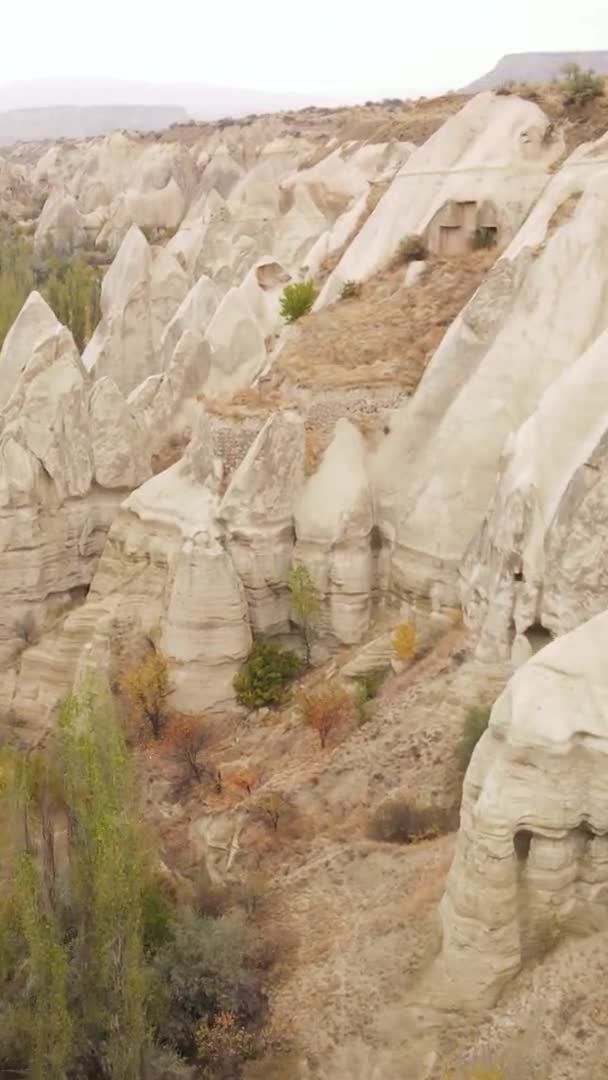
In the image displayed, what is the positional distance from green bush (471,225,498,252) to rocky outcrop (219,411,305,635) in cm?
551

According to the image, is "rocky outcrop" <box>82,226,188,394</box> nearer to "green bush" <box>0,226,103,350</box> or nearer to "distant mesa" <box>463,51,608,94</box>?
"green bush" <box>0,226,103,350</box>

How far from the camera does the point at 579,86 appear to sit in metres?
19.5

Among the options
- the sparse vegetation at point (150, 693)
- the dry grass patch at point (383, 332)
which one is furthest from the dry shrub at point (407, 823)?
the dry grass patch at point (383, 332)

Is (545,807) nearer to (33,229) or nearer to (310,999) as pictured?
(310,999)

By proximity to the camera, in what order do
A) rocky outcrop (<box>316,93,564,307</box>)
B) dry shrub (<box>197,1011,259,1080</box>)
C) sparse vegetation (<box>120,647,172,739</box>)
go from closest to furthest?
dry shrub (<box>197,1011,259,1080</box>) < sparse vegetation (<box>120,647,172,739</box>) < rocky outcrop (<box>316,93,564,307</box>)

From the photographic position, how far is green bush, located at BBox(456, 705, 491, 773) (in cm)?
1080

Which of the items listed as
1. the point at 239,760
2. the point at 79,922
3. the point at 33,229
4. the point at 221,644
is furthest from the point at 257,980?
the point at 33,229

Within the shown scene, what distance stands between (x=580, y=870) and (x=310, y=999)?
8.55 ft

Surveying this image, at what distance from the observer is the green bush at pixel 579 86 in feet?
63.8

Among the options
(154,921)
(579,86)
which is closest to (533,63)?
(579,86)

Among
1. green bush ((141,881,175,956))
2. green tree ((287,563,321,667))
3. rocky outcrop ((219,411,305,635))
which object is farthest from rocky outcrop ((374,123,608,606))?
green bush ((141,881,175,956))

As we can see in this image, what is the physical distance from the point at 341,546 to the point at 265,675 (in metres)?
2.10

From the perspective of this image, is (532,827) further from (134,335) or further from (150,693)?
(134,335)

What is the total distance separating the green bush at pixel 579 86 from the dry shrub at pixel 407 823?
1450cm
